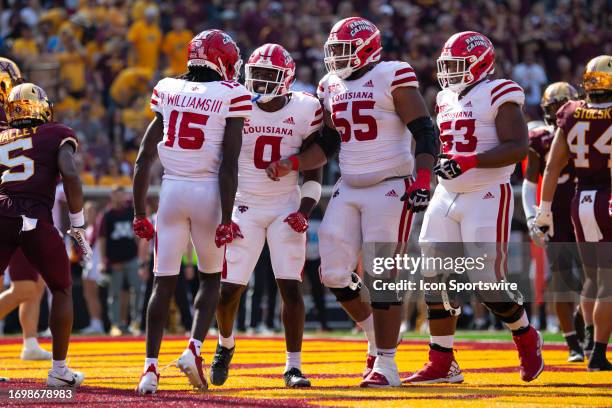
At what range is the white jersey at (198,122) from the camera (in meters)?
5.95

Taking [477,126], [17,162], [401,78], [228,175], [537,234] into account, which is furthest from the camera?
[537,234]

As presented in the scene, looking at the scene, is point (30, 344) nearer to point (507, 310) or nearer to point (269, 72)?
point (269, 72)

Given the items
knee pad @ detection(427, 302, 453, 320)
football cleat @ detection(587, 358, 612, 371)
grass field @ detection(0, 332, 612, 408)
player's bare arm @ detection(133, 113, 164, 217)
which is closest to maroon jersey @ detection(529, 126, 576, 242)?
grass field @ detection(0, 332, 612, 408)

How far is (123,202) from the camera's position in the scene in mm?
13484

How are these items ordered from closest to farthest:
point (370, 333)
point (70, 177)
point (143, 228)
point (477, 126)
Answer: point (143, 228), point (70, 177), point (477, 126), point (370, 333)

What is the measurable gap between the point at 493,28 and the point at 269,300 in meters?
7.45

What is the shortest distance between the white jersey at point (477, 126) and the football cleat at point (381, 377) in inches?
45.8

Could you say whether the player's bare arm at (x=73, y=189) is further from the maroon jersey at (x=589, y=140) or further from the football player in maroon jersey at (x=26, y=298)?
the maroon jersey at (x=589, y=140)

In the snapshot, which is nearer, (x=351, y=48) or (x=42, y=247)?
(x=42, y=247)

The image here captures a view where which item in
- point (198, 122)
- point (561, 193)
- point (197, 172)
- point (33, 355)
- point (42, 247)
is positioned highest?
point (198, 122)

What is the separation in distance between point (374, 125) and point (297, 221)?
706 millimetres

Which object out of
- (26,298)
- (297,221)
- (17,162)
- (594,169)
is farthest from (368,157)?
(26,298)

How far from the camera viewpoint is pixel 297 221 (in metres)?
6.43

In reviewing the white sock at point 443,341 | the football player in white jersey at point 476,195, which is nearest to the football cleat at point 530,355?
the football player in white jersey at point 476,195
